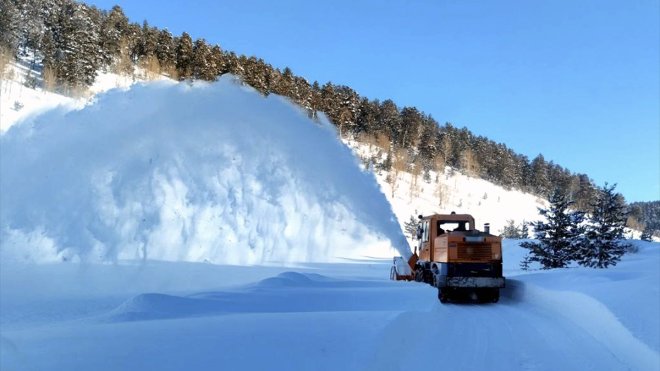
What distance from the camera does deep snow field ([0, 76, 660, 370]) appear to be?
5.41 metres

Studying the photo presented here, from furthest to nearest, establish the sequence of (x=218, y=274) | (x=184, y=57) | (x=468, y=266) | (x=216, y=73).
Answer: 1. (x=184, y=57)
2. (x=216, y=73)
3. (x=218, y=274)
4. (x=468, y=266)

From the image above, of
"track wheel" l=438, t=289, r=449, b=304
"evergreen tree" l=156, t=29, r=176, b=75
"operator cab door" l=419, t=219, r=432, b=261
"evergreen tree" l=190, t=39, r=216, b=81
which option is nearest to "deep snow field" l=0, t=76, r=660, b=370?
"track wheel" l=438, t=289, r=449, b=304

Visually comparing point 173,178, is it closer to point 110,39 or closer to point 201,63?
point 201,63

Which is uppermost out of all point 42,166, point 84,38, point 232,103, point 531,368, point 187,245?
point 84,38

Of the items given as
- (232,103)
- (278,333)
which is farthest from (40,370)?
(232,103)

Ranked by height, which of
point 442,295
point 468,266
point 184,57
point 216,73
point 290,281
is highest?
point 184,57

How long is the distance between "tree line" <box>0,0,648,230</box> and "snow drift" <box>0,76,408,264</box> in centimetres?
2509

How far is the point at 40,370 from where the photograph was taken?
3850 mm

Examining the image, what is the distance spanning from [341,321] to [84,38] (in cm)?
5431

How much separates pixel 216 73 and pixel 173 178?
49.3 m

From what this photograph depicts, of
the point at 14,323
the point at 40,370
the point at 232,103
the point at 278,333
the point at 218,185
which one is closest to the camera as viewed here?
the point at 40,370

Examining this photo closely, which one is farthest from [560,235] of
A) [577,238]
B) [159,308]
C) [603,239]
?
[159,308]

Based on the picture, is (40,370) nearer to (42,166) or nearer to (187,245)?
(42,166)

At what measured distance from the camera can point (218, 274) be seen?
13.3 m
